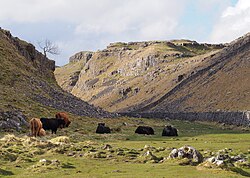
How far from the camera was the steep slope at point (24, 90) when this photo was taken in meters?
65.9

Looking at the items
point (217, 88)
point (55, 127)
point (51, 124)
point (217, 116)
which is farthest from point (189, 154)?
point (217, 88)

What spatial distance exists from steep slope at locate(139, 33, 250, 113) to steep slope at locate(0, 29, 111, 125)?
42134 millimetres

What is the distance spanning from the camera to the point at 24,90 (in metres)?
77.4

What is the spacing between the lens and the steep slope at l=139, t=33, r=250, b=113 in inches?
4695

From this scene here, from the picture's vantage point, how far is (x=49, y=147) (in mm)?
34281

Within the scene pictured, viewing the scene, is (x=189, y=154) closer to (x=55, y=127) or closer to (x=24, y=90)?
(x=55, y=127)

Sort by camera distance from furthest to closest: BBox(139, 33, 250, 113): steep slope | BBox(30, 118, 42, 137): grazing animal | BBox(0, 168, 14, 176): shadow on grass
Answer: BBox(139, 33, 250, 113): steep slope
BBox(30, 118, 42, 137): grazing animal
BBox(0, 168, 14, 176): shadow on grass

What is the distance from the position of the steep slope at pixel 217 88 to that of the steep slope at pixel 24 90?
138ft

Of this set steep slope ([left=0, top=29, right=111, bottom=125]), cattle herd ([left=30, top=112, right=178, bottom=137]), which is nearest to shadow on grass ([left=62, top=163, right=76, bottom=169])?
cattle herd ([left=30, top=112, right=178, bottom=137])

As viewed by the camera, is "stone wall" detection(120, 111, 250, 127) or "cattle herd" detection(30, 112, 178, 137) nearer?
"cattle herd" detection(30, 112, 178, 137)

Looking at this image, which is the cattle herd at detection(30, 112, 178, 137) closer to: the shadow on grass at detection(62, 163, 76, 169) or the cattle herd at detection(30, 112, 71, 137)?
the cattle herd at detection(30, 112, 71, 137)

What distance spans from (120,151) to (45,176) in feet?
32.3

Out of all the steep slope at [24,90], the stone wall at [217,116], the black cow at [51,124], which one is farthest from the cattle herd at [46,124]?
the stone wall at [217,116]

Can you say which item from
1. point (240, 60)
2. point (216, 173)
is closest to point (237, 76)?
point (240, 60)
